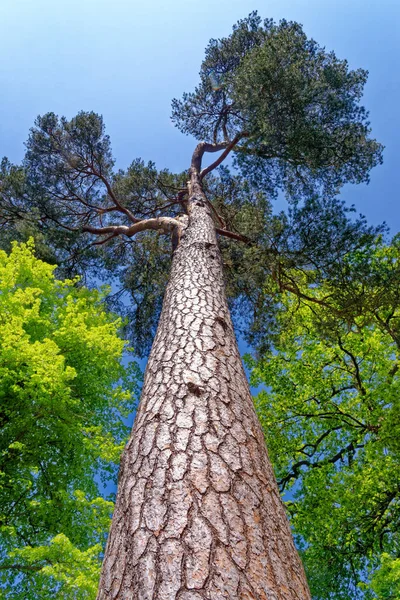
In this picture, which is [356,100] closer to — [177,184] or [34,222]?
[177,184]

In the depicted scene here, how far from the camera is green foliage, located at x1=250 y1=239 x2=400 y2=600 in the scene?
9.09 m

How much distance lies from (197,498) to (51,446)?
6886mm

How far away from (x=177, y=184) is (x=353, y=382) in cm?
881

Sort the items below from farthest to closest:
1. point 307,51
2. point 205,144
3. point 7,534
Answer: point 205,144, point 307,51, point 7,534

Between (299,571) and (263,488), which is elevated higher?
(263,488)

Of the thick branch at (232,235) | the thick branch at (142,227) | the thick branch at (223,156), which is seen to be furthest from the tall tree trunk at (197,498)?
the thick branch at (223,156)

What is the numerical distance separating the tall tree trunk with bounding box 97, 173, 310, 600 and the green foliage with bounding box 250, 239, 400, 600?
21.0 feet

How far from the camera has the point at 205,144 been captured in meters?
13.3

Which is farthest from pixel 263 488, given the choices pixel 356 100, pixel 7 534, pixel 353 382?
pixel 353 382

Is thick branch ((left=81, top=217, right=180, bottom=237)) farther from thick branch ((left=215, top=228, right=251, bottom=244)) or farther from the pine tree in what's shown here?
thick branch ((left=215, top=228, right=251, bottom=244))

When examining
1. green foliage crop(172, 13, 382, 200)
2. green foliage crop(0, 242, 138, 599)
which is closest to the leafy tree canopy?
green foliage crop(172, 13, 382, 200)

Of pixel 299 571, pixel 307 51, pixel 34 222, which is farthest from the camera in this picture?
pixel 34 222

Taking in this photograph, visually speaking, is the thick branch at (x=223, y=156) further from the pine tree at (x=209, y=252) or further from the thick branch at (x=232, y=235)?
the thick branch at (x=232, y=235)

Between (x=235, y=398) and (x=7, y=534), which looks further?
(x=7, y=534)
